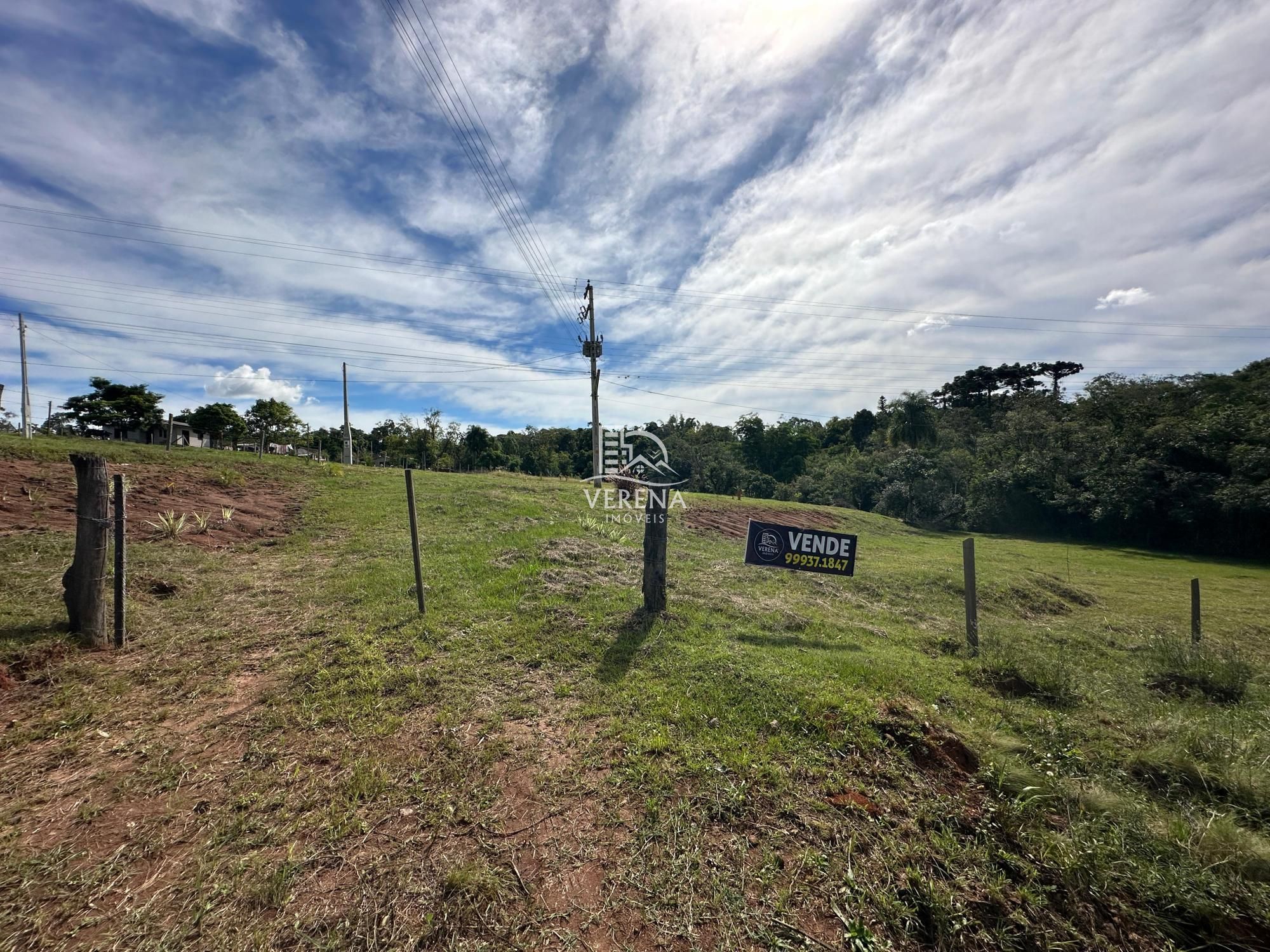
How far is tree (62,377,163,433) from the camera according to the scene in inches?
1451

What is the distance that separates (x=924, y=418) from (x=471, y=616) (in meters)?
41.0

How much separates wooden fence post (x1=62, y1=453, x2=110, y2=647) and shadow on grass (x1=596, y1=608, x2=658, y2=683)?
4.99 metres

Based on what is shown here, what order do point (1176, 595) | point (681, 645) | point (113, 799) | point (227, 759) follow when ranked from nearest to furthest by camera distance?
1. point (113, 799)
2. point (227, 759)
3. point (681, 645)
4. point (1176, 595)

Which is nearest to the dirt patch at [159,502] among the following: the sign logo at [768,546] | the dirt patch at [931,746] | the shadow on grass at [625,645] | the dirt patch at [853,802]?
the shadow on grass at [625,645]

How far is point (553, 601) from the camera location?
6.47 m

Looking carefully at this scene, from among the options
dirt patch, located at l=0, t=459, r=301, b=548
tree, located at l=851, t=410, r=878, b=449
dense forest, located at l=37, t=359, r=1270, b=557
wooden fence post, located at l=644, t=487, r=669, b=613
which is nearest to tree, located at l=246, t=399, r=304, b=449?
dense forest, located at l=37, t=359, r=1270, b=557

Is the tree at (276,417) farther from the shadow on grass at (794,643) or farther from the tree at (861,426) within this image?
the tree at (861,426)

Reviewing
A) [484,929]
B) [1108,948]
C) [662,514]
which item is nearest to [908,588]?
[662,514]

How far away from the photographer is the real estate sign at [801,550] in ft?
24.1

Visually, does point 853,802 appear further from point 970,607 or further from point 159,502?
point 159,502

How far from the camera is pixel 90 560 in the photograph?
4477 mm

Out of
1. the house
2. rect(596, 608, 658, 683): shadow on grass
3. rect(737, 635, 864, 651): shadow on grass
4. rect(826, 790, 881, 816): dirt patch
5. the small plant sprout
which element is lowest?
rect(737, 635, 864, 651): shadow on grass

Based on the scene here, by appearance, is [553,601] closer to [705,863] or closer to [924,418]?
[705,863]

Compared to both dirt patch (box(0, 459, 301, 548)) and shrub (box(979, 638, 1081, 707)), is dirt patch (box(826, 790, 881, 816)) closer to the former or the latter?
shrub (box(979, 638, 1081, 707))
